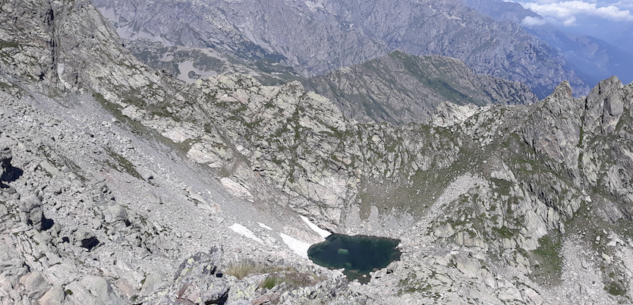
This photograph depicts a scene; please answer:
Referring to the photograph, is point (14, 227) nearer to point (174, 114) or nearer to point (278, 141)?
point (174, 114)

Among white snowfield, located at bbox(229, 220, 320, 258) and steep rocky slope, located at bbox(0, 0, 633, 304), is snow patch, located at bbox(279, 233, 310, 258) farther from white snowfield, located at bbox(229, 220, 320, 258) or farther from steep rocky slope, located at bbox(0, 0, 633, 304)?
steep rocky slope, located at bbox(0, 0, 633, 304)

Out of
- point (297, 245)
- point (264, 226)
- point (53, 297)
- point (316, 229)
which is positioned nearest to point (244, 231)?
point (264, 226)

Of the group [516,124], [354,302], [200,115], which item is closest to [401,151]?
[516,124]

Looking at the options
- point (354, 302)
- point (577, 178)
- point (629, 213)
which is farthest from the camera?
point (577, 178)

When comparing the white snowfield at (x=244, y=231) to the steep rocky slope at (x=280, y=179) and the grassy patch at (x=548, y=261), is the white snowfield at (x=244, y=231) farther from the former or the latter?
the grassy patch at (x=548, y=261)

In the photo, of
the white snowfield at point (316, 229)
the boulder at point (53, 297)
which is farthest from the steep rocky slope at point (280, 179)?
the boulder at point (53, 297)

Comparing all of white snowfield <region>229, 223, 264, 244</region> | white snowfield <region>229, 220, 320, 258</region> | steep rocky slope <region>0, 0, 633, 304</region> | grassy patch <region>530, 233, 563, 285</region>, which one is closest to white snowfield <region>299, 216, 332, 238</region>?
white snowfield <region>229, 220, 320, 258</region>

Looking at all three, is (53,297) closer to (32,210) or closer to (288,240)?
(32,210)
